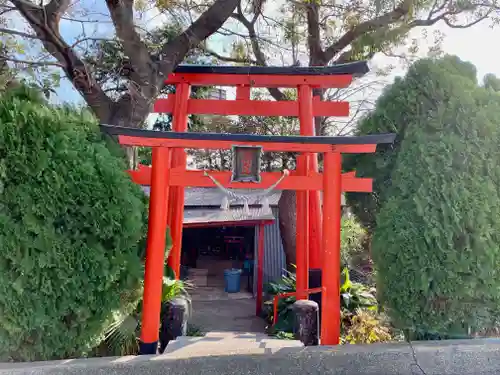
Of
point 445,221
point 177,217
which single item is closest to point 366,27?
point 177,217

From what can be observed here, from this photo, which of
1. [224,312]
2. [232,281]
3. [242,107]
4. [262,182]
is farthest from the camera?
[232,281]

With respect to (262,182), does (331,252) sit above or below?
below

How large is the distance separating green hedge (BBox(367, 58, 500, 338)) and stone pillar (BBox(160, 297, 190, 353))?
93.3 inches

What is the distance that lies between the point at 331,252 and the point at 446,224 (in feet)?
3.54

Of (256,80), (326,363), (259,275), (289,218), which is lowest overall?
(326,363)

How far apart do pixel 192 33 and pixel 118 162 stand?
2.52 meters

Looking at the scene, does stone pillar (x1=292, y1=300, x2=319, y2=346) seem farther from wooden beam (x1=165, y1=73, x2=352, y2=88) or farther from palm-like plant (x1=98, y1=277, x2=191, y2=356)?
wooden beam (x1=165, y1=73, x2=352, y2=88)

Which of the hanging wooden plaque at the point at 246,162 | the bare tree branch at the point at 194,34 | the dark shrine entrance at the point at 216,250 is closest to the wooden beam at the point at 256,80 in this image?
the bare tree branch at the point at 194,34

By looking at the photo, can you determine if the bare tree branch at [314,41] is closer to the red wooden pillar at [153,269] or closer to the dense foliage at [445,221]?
the dense foliage at [445,221]

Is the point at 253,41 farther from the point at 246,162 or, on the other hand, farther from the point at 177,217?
the point at 246,162

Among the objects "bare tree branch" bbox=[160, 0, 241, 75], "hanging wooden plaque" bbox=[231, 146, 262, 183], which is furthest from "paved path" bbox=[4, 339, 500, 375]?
"bare tree branch" bbox=[160, 0, 241, 75]

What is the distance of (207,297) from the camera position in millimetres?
11648

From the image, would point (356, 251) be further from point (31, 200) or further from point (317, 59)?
point (31, 200)

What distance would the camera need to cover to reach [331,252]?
3881mm
